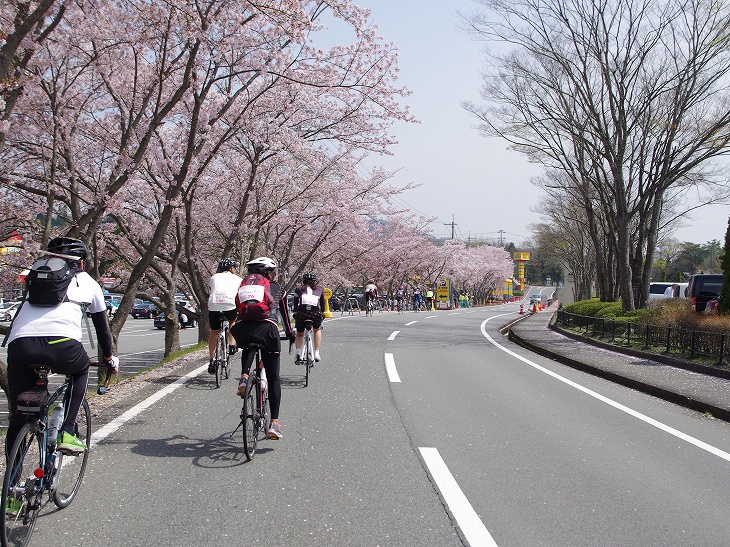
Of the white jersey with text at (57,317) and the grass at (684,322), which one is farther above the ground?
the white jersey with text at (57,317)

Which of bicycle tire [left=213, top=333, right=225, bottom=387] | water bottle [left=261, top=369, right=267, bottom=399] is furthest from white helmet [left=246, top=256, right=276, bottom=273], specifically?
bicycle tire [left=213, top=333, right=225, bottom=387]

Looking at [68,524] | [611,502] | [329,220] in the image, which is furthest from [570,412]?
[329,220]

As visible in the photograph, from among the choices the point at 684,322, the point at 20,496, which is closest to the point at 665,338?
the point at 684,322

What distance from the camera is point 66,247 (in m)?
3.93

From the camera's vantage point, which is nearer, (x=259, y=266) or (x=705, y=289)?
(x=259, y=266)

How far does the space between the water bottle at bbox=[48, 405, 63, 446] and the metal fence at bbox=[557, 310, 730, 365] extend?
37.3ft

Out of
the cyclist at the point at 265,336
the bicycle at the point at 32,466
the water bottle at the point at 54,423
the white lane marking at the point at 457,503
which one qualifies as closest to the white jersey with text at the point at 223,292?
the cyclist at the point at 265,336

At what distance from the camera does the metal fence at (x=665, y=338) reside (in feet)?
40.7

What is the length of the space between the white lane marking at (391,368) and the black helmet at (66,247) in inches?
262

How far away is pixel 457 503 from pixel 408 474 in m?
0.70

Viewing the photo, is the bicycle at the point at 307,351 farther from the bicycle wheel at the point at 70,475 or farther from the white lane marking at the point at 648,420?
the bicycle wheel at the point at 70,475

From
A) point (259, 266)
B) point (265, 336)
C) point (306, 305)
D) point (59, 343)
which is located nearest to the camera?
point (59, 343)

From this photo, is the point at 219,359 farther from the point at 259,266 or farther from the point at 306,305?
the point at 259,266

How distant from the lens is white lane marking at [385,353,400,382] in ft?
33.6
